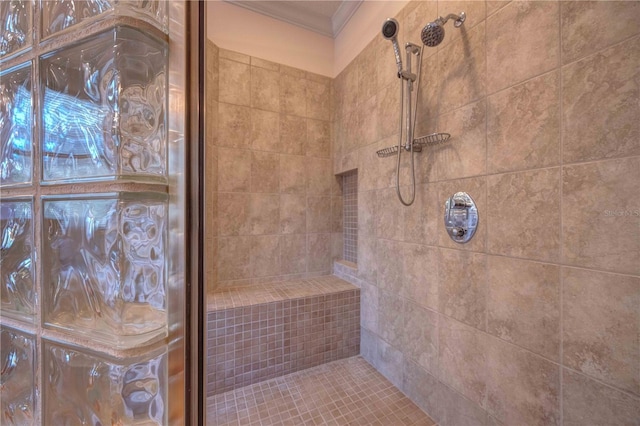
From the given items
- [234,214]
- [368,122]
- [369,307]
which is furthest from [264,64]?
[369,307]

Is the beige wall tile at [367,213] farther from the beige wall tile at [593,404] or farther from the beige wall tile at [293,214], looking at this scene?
the beige wall tile at [593,404]

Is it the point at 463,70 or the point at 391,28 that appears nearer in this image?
the point at 463,70

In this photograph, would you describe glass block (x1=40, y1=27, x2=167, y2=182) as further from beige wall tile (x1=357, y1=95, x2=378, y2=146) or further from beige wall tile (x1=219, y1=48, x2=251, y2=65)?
beige wall tile (x1=219, y1=48, x2=251, y2=65)

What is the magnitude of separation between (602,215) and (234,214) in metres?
1.92

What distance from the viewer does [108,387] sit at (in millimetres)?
410

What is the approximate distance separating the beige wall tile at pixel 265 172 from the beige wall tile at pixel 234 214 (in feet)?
0.43

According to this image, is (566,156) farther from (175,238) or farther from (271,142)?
(271,142)

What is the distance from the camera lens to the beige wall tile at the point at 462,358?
3.49 feet

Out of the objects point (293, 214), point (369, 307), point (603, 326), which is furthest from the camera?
point (293, 214)

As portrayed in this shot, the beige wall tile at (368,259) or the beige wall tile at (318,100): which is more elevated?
the beige wall tile at (318,100)

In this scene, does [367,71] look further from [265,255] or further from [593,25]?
[265,255]

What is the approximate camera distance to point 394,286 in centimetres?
155

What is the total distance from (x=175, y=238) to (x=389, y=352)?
160 cm

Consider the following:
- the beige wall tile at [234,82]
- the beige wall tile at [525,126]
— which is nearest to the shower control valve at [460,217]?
the beige wall tile at [525,126]
